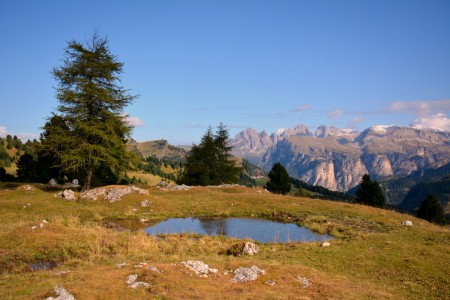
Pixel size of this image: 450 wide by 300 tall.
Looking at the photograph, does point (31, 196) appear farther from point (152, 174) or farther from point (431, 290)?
point (152, 174)

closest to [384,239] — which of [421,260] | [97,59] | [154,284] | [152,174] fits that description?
[421,260]

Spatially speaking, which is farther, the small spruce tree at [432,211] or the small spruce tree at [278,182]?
the small spruce tree at [432,211]

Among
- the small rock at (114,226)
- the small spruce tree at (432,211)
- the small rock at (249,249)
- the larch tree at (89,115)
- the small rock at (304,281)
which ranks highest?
the larch tree at (89,115)

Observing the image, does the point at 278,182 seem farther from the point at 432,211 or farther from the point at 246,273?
the point at 246,273

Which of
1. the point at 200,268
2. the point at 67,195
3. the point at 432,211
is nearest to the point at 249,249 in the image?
the point at 200,268

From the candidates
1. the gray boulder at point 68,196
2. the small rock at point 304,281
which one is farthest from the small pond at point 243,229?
the gray boulder at point 68,196

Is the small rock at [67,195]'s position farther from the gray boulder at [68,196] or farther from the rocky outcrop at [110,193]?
the rocky outcrop at [110,193]

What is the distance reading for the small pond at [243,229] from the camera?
22.4m

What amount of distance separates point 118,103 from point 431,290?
3587 centimetres

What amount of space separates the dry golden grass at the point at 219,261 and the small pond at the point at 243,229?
1713mm

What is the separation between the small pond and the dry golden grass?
5.62 ft

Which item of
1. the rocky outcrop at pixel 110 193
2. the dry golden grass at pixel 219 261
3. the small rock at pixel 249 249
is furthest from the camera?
the rocky outcrop at pixel 110 193

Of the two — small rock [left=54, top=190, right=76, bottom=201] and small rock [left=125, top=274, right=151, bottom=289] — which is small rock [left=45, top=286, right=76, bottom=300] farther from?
small rock [left=54, top=190, right=76, bottom=201]

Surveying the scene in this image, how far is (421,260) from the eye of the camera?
15.1 metres
